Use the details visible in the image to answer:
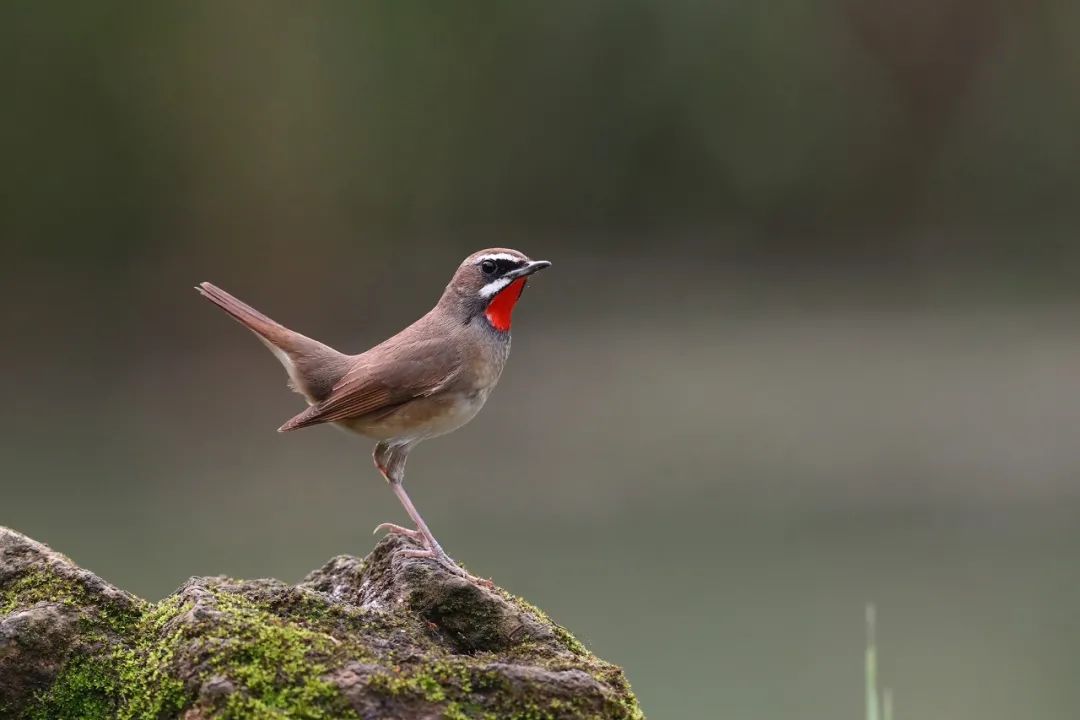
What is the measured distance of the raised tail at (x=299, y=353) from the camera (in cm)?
504

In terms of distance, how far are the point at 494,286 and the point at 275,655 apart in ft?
7.70

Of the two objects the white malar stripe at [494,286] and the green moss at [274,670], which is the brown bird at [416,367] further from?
the green moss at [274,670]

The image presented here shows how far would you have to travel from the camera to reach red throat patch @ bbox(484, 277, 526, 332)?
201 inches

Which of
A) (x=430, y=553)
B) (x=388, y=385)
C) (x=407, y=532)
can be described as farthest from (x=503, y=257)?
(x=430, y=553)

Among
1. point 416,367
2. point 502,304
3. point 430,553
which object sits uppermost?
point 502,304

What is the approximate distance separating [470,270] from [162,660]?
2.37m

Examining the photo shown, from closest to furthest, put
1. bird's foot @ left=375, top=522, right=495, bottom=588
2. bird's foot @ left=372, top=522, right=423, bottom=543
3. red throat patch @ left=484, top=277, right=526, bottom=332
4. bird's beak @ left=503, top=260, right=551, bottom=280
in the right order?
bird's foot @ left=375, top=522, right=495, bottom=588, bird's foot @ left=372, top=522, right=423, bottom=543, bird's beak @ left=503, top=260, right=551, bottom=280, red throat patch @ left=484, top=277, right=526, bottom=332

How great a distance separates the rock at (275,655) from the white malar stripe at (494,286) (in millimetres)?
1696

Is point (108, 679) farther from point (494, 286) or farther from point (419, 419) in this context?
point (494, 286)

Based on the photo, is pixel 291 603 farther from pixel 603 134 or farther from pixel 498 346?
pixel 603 134

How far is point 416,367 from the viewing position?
16.0 ft

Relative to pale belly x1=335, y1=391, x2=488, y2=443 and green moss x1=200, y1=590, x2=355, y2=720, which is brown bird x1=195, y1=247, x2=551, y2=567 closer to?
pale belly x1=335, y1=391, x2=488, y2=443

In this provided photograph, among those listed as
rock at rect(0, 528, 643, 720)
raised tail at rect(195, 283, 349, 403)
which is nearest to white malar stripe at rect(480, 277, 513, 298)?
raised tail at rect(195, 283, 349, 403)

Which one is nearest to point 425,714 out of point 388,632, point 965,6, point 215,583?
point 388,632
